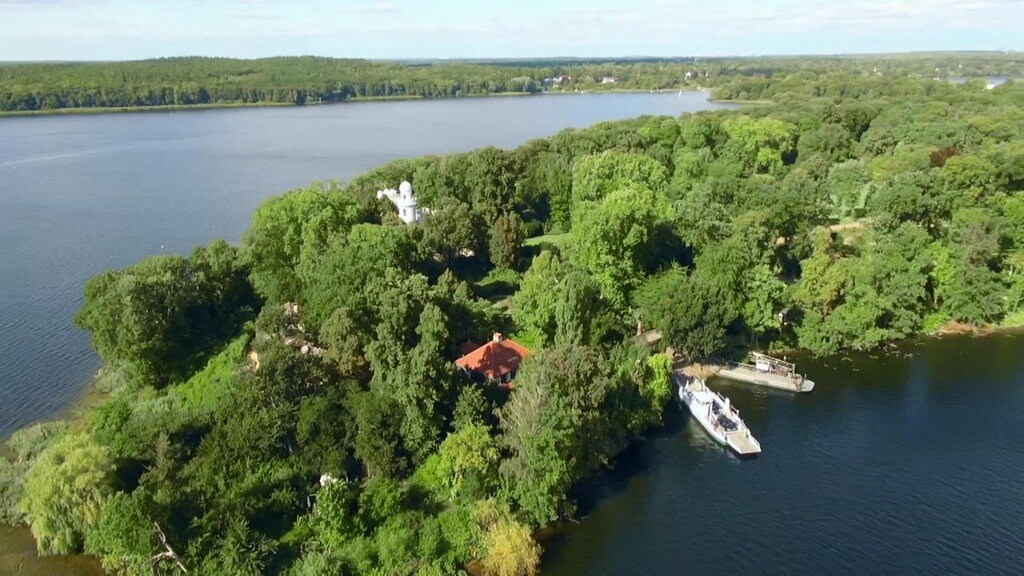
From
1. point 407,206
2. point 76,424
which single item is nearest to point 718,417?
point 407,206

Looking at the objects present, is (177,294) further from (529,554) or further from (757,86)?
(757,86)

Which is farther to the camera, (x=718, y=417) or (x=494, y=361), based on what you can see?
(x=494, y=361)

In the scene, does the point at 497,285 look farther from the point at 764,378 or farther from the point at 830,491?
the point at 830,491

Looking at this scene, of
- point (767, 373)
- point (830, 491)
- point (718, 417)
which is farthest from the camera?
point (767, 373)

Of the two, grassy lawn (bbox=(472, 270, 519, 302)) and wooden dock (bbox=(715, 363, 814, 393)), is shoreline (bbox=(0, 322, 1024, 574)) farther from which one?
grassy lawn (bbox=(472, 270, 519, 302))

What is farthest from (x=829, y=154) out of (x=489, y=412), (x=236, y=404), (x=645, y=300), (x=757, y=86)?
(x=757, y=86)

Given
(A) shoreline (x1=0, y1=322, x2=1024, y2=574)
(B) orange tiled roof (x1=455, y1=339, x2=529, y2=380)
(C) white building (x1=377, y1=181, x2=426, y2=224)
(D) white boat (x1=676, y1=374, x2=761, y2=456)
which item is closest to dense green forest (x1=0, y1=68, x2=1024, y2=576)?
(A) shoreline (x1=0, y1=322, x2=1024, y2=574)
